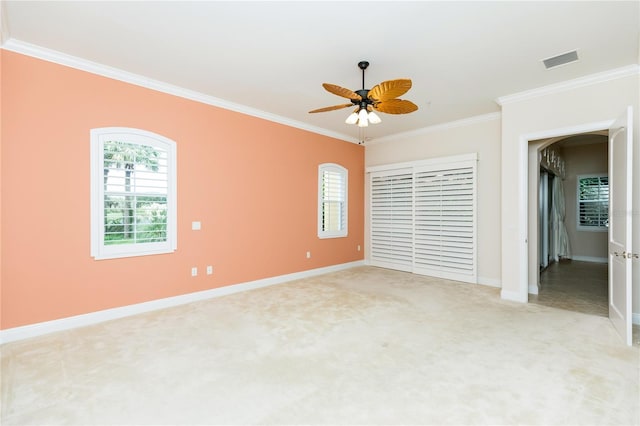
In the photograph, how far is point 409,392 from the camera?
2248 millimetres

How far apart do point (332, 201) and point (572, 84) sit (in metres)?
4.22

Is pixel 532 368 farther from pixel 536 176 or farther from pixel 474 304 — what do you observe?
pixel 536 176

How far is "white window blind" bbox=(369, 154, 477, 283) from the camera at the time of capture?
568 centimetres

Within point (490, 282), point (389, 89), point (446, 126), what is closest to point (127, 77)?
point (389, 89)

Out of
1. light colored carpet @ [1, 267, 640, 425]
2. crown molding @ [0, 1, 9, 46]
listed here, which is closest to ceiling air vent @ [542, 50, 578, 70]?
light colored carpet @ [1, 267, 640, 425]

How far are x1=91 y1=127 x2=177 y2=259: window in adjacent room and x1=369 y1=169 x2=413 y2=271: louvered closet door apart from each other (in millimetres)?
4367

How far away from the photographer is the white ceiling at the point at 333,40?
2.61 metres

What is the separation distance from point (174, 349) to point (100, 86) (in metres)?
3.13

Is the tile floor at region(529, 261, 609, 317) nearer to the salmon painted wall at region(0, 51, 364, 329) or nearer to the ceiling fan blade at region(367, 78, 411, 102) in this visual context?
the ceiling fan blade at region(367, 78, 411, 102)

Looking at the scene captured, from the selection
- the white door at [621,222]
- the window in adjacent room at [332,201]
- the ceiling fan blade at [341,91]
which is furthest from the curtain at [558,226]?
the ceiling fan blade at [341,91]

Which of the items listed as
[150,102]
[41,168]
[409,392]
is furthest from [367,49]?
[41,168]

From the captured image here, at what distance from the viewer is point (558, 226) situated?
8.19m

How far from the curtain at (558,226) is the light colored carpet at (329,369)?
5.12 meters

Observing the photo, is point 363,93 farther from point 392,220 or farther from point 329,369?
point 392,220
